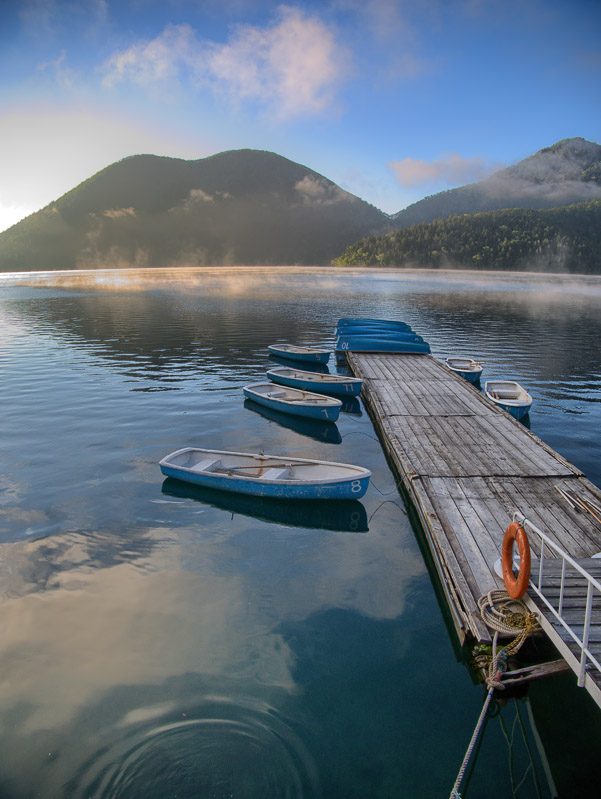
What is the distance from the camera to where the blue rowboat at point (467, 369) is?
27547mm

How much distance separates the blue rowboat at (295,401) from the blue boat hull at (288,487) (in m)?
7.24

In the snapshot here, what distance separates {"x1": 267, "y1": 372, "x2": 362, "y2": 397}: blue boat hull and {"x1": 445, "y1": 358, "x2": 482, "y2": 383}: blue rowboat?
22.8 ft

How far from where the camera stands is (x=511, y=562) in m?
8.73

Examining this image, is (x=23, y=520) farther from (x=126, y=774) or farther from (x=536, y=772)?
(x=536, y=772)

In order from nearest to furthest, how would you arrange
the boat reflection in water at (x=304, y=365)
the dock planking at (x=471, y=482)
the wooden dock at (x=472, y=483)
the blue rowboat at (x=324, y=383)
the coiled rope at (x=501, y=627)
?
the coiled rope at (x=501, y=627), the wooden dock at (x=472, y=483), the dock planking at (x=471, y=482), the blue rowboat at (x=324, y=383), the boat reflection in water at (x=304, y=365)

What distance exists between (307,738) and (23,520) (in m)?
10.3

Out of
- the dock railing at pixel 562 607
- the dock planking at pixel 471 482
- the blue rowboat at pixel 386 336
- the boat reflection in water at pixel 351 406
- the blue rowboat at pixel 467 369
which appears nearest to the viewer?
the dock railing at pixel 562 607

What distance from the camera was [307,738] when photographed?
291 inches

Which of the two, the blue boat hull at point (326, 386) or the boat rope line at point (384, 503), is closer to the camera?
the boat rope line at point (384, 503)

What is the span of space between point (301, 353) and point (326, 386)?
8.66m

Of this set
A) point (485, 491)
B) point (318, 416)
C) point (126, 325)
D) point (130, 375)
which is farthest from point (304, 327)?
point (485, 491)

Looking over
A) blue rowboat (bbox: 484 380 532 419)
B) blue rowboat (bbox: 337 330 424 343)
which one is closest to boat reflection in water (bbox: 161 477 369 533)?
blue rowboat (bbox: 484 380 532 419)

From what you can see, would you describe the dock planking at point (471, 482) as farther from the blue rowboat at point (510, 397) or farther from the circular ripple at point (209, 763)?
the circular ripple at point (209, 763)

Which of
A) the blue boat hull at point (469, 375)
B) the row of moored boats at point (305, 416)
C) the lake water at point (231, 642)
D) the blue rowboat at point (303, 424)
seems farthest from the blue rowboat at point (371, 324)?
the lake water at point (231, 642)
